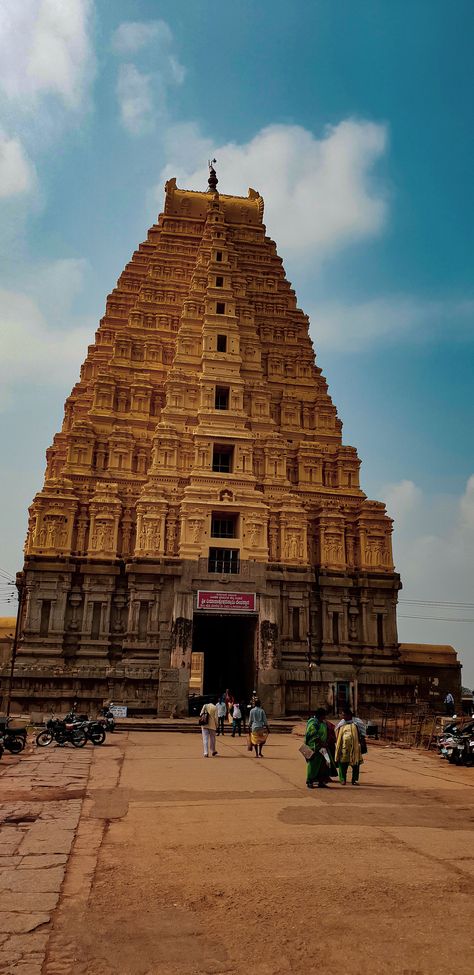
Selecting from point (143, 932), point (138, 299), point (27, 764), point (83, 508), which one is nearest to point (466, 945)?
point (143, 932)

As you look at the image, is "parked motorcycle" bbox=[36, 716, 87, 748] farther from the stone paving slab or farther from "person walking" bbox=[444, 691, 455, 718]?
"person walking" bbox=[444, 691, 455, 718]

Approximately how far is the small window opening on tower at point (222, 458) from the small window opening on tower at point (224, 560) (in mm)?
4724

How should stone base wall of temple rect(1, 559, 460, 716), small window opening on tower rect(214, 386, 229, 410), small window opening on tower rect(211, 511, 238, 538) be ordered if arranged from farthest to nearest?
1. small window opening on tower rect(214, 386, 229, 410)
2. small window opening on tower rect(211, 511, 238, 538)
3. stone base wall of temple rect(1, 559, 460, 716)

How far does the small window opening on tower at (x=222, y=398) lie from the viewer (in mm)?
37906

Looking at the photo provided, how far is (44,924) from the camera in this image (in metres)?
5.35

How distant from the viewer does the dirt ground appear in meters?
4.84

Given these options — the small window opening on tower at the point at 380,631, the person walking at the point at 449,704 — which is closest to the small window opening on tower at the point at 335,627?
the small window opening on tower at the point at 380,631

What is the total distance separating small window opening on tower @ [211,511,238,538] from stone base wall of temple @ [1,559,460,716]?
3.40 meters

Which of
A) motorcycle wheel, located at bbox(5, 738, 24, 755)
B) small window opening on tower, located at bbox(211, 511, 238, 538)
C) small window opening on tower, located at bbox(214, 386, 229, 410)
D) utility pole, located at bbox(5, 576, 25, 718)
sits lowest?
motorcycle wheel, located at bbox(5, 738, 24, 755)

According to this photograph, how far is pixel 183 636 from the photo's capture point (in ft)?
97.5

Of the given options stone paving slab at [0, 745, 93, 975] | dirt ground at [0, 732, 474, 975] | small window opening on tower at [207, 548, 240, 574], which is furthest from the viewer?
small window opening on tower at [207, 548, 240, 574]

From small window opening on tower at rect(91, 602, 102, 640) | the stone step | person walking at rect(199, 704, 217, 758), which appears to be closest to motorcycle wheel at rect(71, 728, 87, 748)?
person walking at rect(199, 704, 217, 758)

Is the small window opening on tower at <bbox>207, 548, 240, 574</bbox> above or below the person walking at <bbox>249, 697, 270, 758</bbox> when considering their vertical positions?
above

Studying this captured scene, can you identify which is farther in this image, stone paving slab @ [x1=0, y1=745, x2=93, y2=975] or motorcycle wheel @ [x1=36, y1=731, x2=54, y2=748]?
motorcycle wheel @ [x1=36, y1=731, x2=54, y2=748]
